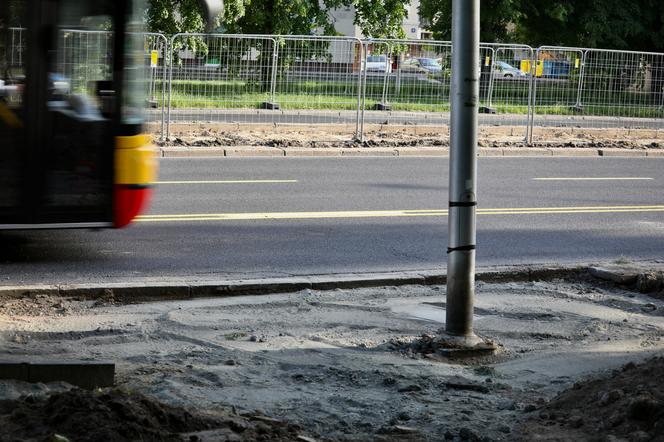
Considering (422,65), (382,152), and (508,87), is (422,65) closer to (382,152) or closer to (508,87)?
(508,87)

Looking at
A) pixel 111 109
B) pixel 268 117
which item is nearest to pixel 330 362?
pixel 111 109

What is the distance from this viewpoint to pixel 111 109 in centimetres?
976

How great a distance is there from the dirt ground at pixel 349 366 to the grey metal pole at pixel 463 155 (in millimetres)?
422

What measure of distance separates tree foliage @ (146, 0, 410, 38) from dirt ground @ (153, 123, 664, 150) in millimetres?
8011

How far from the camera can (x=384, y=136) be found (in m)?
22.8

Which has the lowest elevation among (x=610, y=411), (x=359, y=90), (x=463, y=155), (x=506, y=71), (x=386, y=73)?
(x=610, y=411)

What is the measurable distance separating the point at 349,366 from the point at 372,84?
1587cm

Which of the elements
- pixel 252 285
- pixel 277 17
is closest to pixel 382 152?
pixel 252 285

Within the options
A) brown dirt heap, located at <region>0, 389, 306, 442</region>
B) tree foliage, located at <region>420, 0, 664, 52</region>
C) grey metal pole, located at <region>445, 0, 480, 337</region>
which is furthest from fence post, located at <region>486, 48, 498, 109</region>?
tree foliage, located at <region>420, 0, 664, 52</region>

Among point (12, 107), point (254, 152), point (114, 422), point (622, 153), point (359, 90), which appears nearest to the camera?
point (114, 422)

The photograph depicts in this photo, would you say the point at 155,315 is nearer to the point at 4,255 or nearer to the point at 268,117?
the point at 4,255

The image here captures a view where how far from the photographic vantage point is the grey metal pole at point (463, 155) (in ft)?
22.8

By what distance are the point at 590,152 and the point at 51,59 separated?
1463 cm

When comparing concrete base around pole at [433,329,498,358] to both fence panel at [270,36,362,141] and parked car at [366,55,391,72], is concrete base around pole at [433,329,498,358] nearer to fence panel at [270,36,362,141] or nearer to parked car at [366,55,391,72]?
fence panel at [270,36,362,141]
